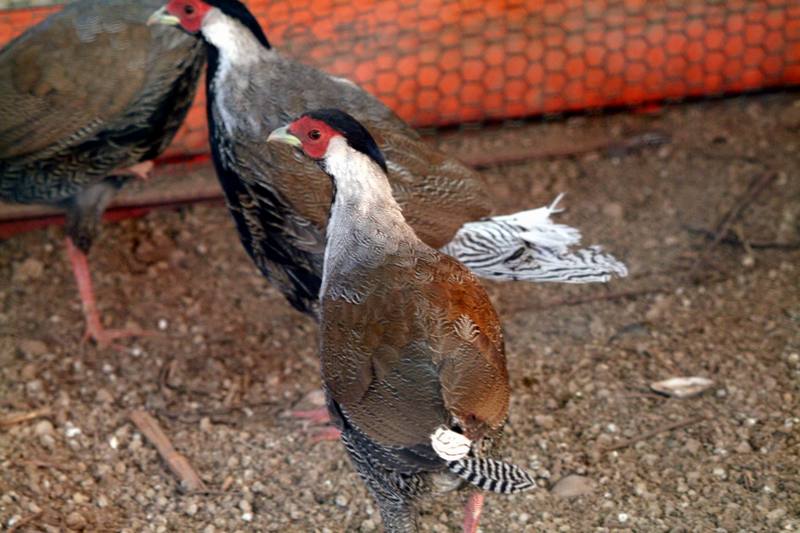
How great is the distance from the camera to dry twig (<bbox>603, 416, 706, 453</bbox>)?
4176 mm

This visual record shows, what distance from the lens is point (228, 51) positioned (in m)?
4.36

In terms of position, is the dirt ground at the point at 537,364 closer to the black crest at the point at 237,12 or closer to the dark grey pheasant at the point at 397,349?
the dark grey pheasant at the point at 397,349

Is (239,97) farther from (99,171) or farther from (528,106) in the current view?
(528,106)

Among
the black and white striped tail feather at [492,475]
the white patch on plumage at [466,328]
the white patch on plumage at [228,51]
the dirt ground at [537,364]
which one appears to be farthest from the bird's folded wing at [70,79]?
the black and white striped tail feather at [492,475]

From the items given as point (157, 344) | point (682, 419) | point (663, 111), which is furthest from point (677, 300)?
point (157, 344)

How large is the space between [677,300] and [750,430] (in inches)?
36.3

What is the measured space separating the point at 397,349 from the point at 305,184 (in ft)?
3.42

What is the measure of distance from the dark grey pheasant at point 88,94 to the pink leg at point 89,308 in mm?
314

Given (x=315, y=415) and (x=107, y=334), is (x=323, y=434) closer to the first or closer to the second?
(x=315, y=415)

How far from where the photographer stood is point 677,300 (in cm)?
494

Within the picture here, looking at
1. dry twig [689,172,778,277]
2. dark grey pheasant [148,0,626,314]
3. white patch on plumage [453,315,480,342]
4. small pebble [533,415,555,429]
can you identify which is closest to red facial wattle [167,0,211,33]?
dark grey pheasant [148,0,626,314]

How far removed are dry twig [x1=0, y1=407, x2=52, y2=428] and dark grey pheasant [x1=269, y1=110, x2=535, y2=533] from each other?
1.58 meters

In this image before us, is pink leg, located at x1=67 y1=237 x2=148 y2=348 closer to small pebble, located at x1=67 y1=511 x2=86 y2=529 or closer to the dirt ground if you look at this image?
the dirt ground

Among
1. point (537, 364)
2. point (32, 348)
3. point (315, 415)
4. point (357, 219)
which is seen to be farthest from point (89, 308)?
point (537, 364)
